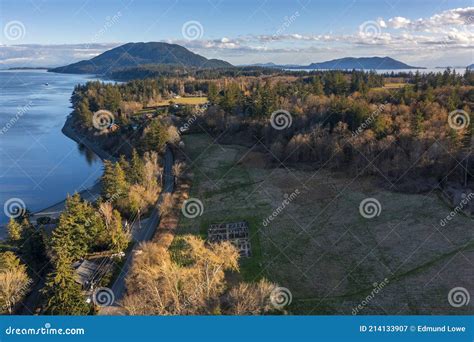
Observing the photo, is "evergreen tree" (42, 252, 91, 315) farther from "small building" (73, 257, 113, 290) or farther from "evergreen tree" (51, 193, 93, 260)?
"evergreen tree" (51, 193, 93, 260)

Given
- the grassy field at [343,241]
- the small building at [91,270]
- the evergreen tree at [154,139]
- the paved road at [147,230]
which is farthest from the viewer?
the evergreen tree at [154,139]

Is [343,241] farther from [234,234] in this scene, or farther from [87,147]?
[87,147]

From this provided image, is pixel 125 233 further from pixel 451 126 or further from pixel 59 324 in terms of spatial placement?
pixel 451 126

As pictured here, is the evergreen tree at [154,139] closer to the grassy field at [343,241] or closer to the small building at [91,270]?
the grassy field at [343,241]

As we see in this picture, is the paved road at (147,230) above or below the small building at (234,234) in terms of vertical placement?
below

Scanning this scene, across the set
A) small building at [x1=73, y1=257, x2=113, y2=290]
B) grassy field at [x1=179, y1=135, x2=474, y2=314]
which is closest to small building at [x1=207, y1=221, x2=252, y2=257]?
grassy field at [x1=179, y1=135, x2=474, y2=314]

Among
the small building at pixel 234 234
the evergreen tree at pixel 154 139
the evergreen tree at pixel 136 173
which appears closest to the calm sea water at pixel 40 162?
the evergreen tree at pixel 154 139
